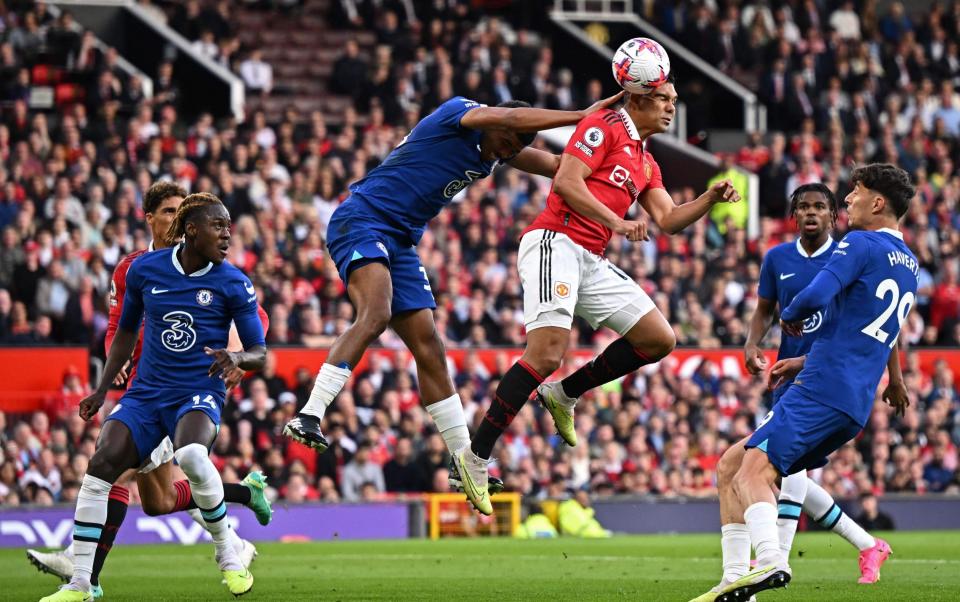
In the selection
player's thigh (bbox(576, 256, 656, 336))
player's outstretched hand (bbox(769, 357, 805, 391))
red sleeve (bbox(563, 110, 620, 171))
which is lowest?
player's outstretched hand (bbox(769, 357, 805, 391))

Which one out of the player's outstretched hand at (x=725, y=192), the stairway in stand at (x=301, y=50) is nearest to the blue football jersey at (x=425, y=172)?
the player's outstretched hand at (x=725, y=192)

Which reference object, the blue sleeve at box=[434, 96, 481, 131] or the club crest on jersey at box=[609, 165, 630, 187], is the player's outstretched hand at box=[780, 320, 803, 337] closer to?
the club crest on jersey at box=[609, 165, 630, 187]

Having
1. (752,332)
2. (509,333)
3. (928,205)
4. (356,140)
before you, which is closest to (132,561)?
(752,332)

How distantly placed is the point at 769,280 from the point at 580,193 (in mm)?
2498

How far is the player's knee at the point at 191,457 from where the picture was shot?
1079 centimetres

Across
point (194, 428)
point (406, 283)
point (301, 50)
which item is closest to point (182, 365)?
point (194, 428)

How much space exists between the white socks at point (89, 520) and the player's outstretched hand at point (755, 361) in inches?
177

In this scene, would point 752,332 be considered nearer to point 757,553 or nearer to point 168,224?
point 757,553

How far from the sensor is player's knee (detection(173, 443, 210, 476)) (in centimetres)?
1079

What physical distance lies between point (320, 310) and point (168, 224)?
1039 centimetres

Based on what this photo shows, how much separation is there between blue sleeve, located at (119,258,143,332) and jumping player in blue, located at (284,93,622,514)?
1312 millimetres

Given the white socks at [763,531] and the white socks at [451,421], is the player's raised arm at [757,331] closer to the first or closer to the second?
the white socks at [451,421]

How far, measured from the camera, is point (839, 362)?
31.6 ft

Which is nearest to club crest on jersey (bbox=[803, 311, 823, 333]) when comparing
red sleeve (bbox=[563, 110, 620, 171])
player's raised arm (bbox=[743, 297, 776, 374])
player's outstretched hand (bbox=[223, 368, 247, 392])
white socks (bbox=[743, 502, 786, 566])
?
player's raised arm (bbox=[743, 297, 776, 374])
